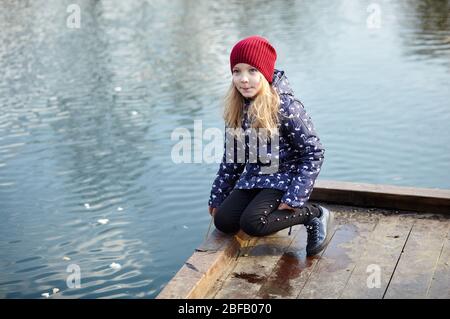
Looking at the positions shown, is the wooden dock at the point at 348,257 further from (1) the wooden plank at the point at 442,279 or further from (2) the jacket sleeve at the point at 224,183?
(2) the jacket sleeve at the point at 224,183

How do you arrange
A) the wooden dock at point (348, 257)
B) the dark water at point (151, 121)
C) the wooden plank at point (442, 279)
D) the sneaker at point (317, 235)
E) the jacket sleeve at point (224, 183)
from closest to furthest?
the wooden plank at point (442, 279) < the wooden dock at point (348, 257) < the sneaker at point (317, 235) < the jacket sleeve at point (224, 183) < the dark water at point (151, 121)

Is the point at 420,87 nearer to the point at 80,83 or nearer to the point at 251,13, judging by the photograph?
the point at 80,83

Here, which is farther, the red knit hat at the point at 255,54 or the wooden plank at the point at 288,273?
the red knit hat at the point at 255,54

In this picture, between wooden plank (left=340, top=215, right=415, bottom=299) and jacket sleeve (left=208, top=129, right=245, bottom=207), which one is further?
jacket sleeve (left=208, top=129, right=245, bottom=207)

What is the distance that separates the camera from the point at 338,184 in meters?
4.52

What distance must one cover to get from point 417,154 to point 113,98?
4519mm

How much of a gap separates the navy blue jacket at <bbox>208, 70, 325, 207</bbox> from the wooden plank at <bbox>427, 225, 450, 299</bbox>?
79cm

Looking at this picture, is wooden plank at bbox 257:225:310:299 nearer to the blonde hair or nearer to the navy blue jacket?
the navy blue jacket

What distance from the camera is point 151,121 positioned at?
8523 millimetres

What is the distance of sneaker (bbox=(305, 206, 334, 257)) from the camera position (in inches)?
150

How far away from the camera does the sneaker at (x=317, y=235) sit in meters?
3.80

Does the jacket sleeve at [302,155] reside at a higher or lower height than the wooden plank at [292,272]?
higher

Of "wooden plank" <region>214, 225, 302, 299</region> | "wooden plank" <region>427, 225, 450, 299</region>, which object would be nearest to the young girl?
"wooden plank" <region>214, 225, 302, 299</region>

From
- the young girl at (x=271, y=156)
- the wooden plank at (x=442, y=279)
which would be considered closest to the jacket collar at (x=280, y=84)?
the young girl at (x=271, y=156)
